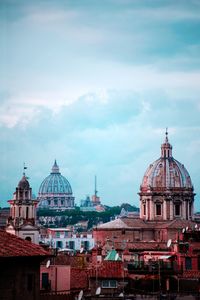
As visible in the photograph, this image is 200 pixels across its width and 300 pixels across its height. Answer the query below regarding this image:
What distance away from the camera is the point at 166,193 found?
76750 millimetres

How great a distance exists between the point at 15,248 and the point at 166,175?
57.1m

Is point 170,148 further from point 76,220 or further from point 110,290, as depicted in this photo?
point 76,220

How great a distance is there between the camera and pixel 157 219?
76188 millimetres

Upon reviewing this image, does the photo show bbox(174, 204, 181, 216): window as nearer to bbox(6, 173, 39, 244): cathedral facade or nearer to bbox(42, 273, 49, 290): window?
bbox(6, 173, 39, 244): cathedral facade

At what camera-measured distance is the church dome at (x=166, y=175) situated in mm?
77000

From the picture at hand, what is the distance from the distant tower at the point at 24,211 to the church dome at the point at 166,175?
47.3 ft

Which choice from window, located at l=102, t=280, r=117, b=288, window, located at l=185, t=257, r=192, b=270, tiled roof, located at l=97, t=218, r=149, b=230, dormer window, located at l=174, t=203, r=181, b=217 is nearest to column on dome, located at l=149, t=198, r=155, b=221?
tiled roof, located at l=97, t=218, r=149, b=230

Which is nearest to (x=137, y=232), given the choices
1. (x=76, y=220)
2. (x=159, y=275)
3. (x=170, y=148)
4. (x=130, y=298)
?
(x=170, y=148)

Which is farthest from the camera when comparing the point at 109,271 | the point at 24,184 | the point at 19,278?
the point at 24,184

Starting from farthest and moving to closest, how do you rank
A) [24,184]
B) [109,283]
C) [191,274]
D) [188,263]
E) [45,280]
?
[24,184] → [188,263] → [191,274] → [109,283] → [45,280]

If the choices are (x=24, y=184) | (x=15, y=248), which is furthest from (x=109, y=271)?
(x=24, y=184)

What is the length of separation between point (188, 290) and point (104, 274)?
2505 mm

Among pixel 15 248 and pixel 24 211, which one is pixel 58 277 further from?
pixel 24 211

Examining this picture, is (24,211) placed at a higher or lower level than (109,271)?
higher
